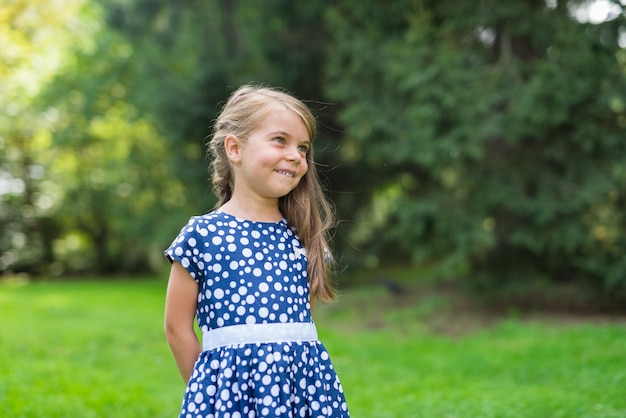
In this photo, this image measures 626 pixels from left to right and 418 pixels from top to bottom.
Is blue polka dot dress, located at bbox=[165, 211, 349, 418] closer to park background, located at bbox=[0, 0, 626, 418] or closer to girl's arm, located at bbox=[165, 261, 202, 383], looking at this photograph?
girl's arm, located at bbox=[165, 261, 202, 383]

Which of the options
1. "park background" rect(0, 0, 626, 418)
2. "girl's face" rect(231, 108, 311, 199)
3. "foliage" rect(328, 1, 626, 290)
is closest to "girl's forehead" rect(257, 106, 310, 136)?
"girl's face" rect(231, 108, 311, 199)

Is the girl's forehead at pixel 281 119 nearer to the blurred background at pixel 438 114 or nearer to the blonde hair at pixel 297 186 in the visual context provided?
the blonde hair at pixel 297 186

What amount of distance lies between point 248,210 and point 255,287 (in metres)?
0.28

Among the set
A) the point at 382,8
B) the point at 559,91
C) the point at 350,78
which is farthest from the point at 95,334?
the point at 559,91

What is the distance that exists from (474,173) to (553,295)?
2145mm

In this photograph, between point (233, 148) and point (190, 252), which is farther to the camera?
point (233, 148)

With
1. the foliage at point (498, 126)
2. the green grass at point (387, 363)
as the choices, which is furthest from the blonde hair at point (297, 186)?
the foliage at point (498, 126)

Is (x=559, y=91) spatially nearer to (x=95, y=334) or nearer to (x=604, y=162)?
(x=604, y=162)

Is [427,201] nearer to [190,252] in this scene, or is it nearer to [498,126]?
[498,126]

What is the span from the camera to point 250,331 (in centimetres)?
201

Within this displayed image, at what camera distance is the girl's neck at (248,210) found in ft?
7.18

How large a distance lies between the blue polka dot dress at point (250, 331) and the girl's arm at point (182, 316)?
29 mm

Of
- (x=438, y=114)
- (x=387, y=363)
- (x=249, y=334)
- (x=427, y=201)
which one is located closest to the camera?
(x=249, y=334)

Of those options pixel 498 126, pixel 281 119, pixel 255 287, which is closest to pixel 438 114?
pixel 498 126
